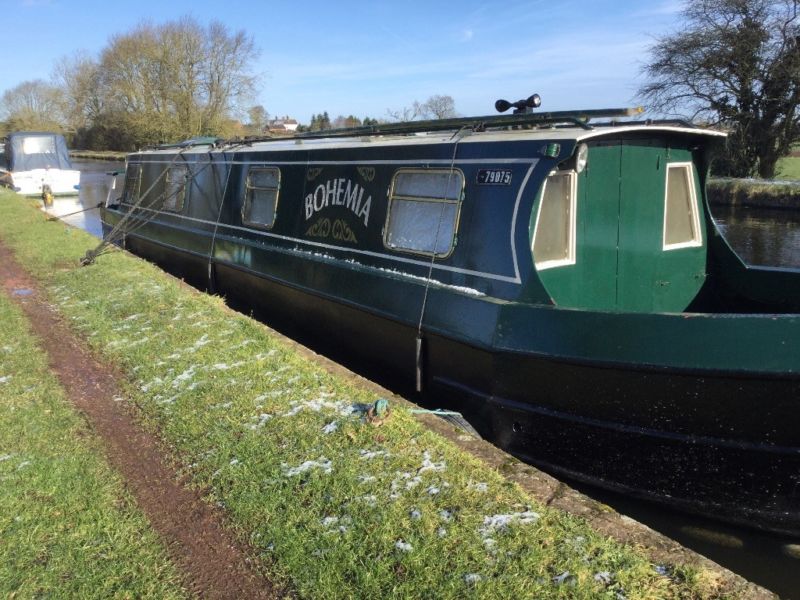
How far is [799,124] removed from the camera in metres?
27.1

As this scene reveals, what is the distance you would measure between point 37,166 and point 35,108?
196 feet

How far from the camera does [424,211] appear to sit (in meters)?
5.57

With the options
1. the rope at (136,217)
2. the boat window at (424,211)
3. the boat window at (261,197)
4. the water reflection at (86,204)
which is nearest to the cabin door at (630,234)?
the boat window at (424,211)

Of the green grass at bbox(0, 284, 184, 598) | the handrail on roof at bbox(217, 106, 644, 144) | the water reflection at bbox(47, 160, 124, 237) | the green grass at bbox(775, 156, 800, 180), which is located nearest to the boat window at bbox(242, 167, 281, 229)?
the handrail on roof at bbox(217, 106, 644, 144)

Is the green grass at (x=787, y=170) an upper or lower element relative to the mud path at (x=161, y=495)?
upper

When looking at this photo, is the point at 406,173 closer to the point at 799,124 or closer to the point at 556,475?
the point at 556,475

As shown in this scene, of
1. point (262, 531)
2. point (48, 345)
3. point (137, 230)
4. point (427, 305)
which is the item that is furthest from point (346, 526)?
point (137, 230)

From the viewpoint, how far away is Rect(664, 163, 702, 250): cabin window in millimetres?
5574

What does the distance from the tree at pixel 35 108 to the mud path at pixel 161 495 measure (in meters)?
69.4

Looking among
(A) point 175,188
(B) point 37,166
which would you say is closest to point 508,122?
(A) point 175,188

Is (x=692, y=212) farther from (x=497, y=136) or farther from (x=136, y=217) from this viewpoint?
(x=136, y=217)

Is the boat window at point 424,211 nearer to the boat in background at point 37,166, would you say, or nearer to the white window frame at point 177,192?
the white window frame at point 177,192

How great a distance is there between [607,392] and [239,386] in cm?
268

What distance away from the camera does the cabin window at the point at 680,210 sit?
219 inches
